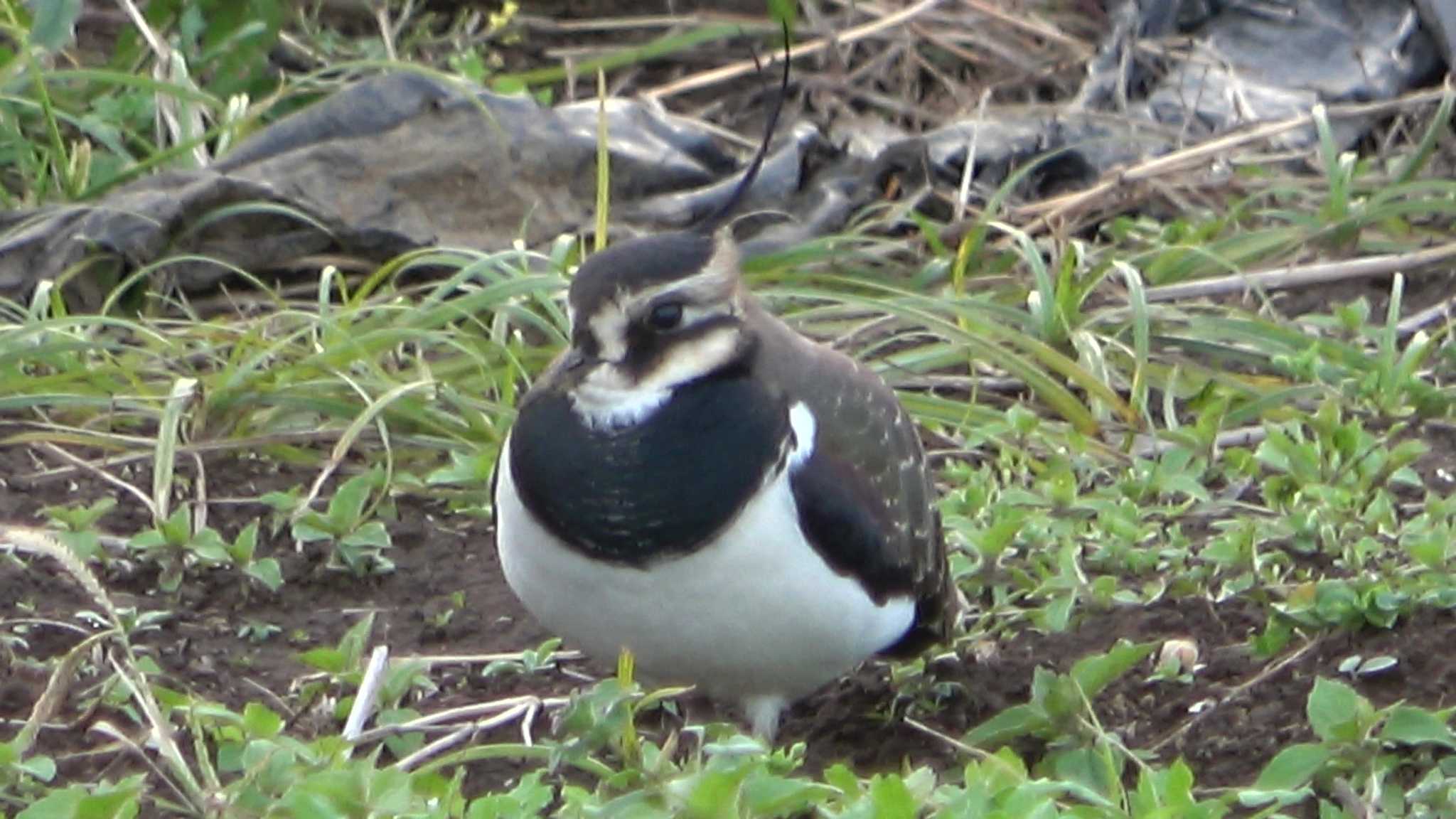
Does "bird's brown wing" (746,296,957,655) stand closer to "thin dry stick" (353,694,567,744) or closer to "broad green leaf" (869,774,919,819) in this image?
"thin dry stick" (353,694,567,744)

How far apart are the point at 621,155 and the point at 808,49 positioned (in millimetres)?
1229

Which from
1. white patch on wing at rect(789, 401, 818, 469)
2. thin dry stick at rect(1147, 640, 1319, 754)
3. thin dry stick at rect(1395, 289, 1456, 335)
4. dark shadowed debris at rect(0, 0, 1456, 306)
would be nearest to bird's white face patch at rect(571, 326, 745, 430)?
white patch on wing at rect(789, 401, 818, 469)

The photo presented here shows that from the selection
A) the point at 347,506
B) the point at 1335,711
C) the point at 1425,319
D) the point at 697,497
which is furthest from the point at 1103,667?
the point at 1425,319

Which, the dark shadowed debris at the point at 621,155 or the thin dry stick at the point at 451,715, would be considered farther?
the dark shadowed debris at the point at 621,155

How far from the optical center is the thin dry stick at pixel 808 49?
7180 mm

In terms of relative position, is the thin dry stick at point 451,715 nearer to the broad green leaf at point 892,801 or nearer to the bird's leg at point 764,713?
the bird's leg at point 764,713

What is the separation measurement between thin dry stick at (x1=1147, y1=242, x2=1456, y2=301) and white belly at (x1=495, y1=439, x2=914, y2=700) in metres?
2.20

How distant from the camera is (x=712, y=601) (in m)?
3.47

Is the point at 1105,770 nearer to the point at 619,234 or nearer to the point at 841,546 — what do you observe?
the point at 841,546

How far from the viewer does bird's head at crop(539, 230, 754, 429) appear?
11.8 ft

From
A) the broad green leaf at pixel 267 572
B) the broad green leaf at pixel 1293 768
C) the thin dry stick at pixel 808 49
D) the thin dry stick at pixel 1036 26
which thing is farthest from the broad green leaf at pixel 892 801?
the thin dry stick at pixel 1036 26

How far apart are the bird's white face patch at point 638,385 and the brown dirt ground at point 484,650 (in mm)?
515

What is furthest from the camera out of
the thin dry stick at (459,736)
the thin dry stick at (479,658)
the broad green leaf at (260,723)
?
the thin dry stick at (479,658)

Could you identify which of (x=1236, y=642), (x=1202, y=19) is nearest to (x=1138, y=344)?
(x=1236, y=642)
